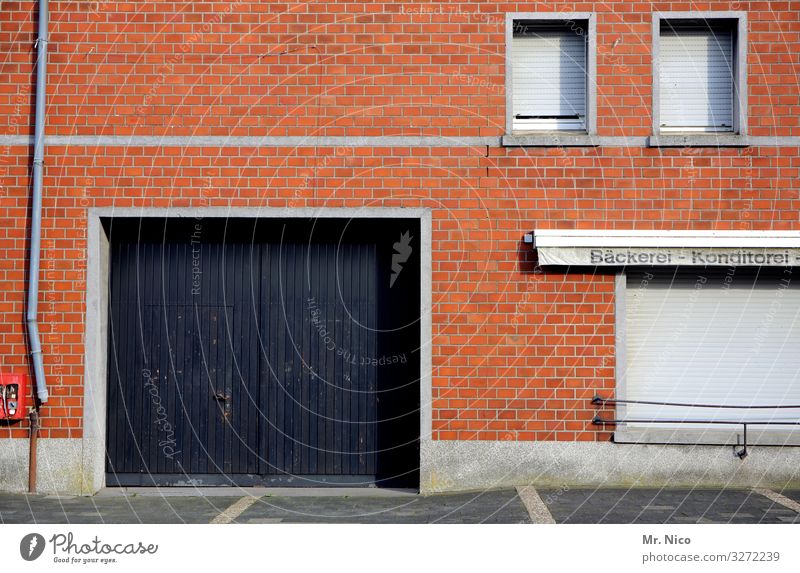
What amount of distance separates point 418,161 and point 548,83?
1791 mm

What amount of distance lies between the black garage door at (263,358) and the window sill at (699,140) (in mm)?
3083

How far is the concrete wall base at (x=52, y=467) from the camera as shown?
12.1 metres

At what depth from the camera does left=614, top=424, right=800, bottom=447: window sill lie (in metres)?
12.1

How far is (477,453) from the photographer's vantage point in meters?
12.1

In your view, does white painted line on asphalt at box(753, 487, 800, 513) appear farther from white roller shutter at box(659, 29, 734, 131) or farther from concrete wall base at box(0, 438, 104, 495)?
concrete wall base at box(0, 438, 104, 495)

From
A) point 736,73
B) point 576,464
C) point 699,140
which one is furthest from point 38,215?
point 736,73

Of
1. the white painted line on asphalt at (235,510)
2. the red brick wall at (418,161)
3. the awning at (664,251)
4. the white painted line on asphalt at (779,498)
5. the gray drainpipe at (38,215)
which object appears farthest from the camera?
the red brick wall at (418,161)

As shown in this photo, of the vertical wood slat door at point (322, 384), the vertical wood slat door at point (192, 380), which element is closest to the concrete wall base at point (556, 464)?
the vertical wood slat door at point (322, 384)

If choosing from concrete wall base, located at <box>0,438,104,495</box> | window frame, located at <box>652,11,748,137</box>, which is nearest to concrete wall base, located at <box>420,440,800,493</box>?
window frame, located at <box>652,11,748,137</box>

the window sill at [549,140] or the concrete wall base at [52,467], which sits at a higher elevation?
the window sill at [549,140]

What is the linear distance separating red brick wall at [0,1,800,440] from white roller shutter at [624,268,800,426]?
55cm

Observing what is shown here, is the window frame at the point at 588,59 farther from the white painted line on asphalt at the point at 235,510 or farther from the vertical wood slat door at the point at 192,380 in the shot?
the white painted line on asphalt at the point at 235,510

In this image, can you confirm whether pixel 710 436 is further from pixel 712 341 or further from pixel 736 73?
pixel 736 73

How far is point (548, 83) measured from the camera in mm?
12484
